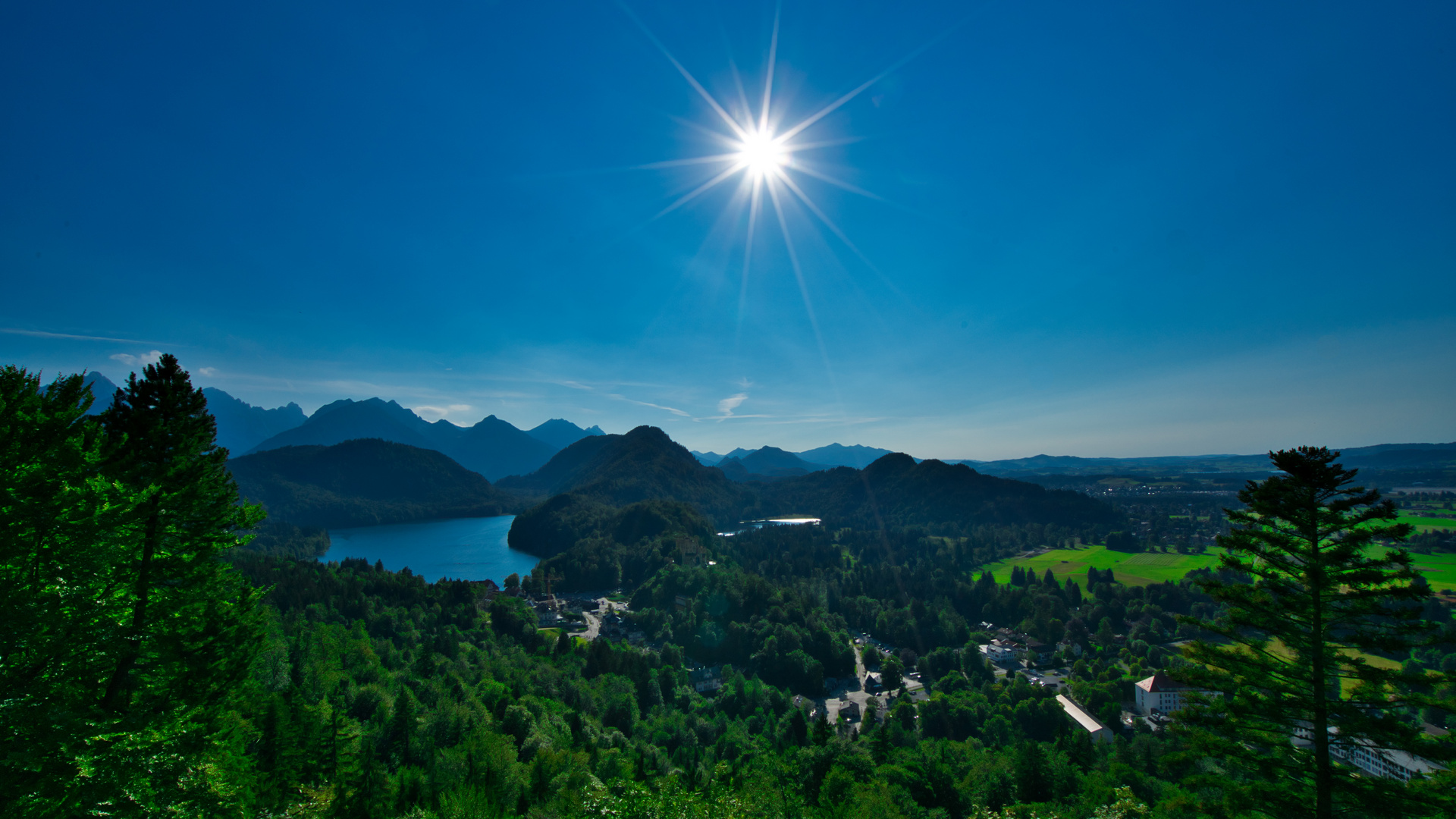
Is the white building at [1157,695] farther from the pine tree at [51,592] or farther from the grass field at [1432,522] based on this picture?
the grass field at [1432,522]

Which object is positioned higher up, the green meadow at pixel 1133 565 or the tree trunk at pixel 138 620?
the tree trunk at pixel 138 620

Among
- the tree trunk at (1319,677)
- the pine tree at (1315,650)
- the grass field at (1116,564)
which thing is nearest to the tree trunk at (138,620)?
the pine tree at (1315,650)

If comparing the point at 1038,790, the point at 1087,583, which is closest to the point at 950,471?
the point at 1087,583

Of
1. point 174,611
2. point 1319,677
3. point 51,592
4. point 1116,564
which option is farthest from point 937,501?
point 51,592

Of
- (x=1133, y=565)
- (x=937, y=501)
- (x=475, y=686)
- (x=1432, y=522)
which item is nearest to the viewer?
(x=475, y=686)

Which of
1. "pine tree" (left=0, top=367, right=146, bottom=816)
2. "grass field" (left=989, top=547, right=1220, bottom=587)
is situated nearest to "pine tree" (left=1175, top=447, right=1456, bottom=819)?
"pine tree" (left=0, top=367, right=146, bottom=816)

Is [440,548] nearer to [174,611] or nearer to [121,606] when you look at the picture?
[174,611]

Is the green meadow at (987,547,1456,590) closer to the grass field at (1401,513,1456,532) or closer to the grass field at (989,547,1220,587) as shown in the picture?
the grass field at (989,547,1220,587)

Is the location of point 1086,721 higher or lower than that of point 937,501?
lower
